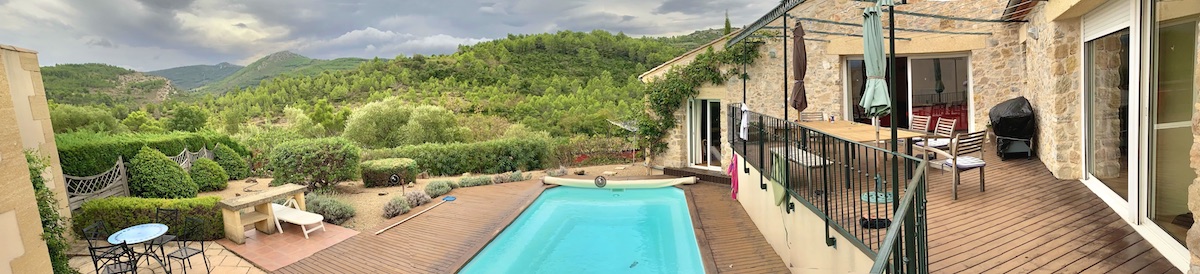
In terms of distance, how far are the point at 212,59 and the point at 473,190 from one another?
1843 inches

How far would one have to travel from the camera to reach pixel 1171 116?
379 cm

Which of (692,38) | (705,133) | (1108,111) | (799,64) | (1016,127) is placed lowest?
(705,133)

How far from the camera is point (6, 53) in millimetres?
7039

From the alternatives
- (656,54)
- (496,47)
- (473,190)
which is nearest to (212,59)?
(496,47)

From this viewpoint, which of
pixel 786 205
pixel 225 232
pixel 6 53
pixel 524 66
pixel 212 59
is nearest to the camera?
pixel 786 205

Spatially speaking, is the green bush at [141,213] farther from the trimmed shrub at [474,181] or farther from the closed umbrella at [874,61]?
the closed umbrella at [874,61]

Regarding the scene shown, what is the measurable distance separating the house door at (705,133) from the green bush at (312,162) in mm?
7992

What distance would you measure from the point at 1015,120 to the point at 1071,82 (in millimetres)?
1713

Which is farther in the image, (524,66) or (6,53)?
(524,66)

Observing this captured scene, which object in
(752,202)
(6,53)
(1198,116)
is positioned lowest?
(752,202)

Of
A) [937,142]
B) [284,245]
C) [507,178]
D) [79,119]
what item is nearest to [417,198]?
[284,245]

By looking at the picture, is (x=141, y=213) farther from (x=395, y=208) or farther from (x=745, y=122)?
(x=745, y=122)

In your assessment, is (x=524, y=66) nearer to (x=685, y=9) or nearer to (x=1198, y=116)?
(x=685, y=9)

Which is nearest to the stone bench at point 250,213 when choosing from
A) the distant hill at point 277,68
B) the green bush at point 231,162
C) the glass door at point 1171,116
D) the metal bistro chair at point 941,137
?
the green bush at point 231,162
